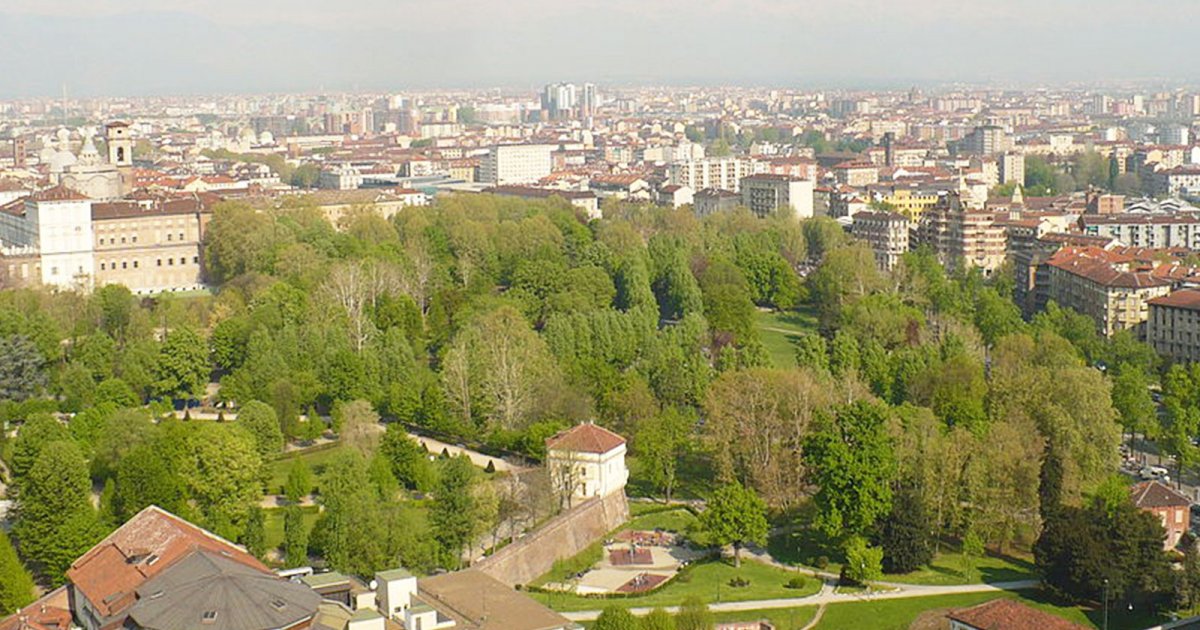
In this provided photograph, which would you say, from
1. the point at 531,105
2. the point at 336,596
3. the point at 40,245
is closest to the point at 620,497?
the point at 336,596

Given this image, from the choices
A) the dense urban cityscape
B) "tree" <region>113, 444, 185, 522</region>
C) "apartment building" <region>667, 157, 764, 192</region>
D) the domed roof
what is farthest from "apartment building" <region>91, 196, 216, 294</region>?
"apartment building" <region>667, 157, 764, 192</region>

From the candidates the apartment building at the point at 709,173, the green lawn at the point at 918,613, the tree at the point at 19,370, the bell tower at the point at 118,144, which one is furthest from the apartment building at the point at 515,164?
the green lawn at the point at 918,613

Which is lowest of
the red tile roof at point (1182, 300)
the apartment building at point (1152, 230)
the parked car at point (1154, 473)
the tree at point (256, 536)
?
the parked car at point (1154, 473)

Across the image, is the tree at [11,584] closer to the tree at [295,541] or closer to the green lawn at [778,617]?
the tree at [295,541]

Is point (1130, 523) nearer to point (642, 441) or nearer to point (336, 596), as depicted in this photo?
point (642, 441)

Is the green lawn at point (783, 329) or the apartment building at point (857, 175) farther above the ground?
the apartment building at point (857, 175)
